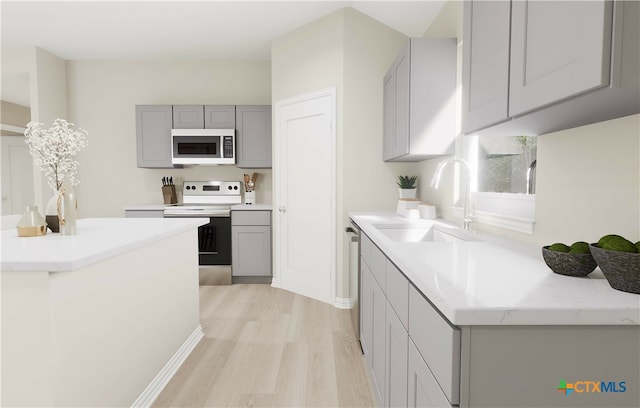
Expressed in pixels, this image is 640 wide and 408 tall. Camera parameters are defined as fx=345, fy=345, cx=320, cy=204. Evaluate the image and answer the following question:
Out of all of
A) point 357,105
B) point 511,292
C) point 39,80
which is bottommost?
point 511,292

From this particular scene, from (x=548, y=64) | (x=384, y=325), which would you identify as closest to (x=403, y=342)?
(x=384, y=325)

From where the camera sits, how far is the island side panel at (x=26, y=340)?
4.09 feet

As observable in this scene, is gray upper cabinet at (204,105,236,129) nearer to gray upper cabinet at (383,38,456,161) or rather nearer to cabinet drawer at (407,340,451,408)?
gray upper cabinet at (383,38,456,161)

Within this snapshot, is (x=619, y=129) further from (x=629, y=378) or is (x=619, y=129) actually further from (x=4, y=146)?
(x=4, y=146)

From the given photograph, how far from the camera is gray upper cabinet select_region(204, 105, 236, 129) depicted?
436cm

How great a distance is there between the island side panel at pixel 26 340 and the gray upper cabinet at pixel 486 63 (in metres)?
1.74

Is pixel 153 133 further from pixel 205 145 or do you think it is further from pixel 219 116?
pixel 219 116

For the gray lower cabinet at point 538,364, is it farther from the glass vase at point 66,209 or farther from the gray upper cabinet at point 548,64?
the glass vase at point 66,209

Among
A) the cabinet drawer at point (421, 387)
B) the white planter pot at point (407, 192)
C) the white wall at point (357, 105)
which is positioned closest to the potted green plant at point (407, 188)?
the white planter pot at point (407, 192)

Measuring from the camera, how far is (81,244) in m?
1.52

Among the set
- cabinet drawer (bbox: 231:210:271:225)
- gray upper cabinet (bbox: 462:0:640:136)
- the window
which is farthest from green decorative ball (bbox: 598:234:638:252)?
cabinet drawer (bbox: 231:210:271:225)

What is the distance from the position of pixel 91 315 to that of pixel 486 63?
1877 millimetres

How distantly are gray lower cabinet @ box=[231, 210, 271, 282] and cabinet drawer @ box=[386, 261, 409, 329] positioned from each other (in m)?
2.77

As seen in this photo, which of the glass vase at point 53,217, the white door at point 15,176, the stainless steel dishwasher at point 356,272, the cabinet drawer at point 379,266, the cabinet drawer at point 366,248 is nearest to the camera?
the cabinet drawer at point 379,266
